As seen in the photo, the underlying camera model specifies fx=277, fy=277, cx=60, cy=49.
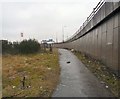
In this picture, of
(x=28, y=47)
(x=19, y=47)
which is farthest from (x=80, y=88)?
(x=19, y=47)

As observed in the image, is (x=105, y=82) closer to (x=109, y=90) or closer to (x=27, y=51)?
(x=109, y=90)

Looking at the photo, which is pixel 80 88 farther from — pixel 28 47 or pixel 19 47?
pixel 19 47

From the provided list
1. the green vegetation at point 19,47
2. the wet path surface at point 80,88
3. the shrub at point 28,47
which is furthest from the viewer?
the shrub at point 28,47

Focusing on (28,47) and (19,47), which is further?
(19,47)

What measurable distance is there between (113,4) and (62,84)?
468 centimetres

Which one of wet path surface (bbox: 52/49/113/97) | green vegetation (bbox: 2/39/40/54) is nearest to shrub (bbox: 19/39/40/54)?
green vegetation (bbox: 2/39/40/54)

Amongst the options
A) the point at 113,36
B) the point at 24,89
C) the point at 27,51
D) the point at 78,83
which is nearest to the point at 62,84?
the point at 78,83

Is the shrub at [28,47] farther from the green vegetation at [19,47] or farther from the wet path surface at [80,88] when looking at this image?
the wet path surface at [80,88]

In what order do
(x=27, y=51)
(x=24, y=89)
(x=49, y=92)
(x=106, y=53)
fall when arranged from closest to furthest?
(x=49, y=92)
(x=24, y=89)
(x=106, y=53)
(x=27, y=51)

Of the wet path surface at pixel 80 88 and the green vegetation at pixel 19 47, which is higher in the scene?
the green vegetation at pixel 19 47

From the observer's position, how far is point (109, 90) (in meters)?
10.3

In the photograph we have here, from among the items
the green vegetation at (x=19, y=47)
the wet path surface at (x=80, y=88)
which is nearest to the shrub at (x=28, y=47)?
the green vegetation at (x=19, y=47)

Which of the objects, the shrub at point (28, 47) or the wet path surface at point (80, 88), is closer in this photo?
the wet path surface at point (80, 88)

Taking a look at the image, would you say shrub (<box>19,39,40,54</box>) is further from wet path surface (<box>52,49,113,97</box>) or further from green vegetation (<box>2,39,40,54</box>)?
wet path surface (<box>52,49,113,97</box>)
